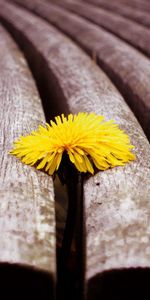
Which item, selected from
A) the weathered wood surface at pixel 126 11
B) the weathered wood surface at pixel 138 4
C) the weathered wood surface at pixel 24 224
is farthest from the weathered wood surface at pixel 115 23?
the weathered wood surface at pixel 24 224

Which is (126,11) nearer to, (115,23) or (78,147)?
(115,23)

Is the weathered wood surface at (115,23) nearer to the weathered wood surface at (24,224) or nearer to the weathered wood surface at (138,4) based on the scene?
the weathered wood surface at (138,4)

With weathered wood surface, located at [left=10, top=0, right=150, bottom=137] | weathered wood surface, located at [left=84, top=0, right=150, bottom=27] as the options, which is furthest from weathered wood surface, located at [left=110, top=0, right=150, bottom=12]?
weathered wood surface, located at [left=10, top=0, right=150, bottom=137]

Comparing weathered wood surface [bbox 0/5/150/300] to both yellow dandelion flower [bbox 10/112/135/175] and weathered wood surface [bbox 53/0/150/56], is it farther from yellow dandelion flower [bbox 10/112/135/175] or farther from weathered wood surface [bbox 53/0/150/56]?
weathered wood surface [bbox 53/0/150/56]

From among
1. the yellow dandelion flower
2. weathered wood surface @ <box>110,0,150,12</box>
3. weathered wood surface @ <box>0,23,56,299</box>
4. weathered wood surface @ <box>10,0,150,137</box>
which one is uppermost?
the yellow dandelion flower

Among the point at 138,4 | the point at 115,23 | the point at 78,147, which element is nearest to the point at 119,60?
the point at 115,23

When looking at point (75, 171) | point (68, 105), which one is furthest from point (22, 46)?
point (75, 171)

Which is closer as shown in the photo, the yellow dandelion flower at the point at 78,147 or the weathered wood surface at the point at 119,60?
the yellow dandelion flower at the point at 78,147
